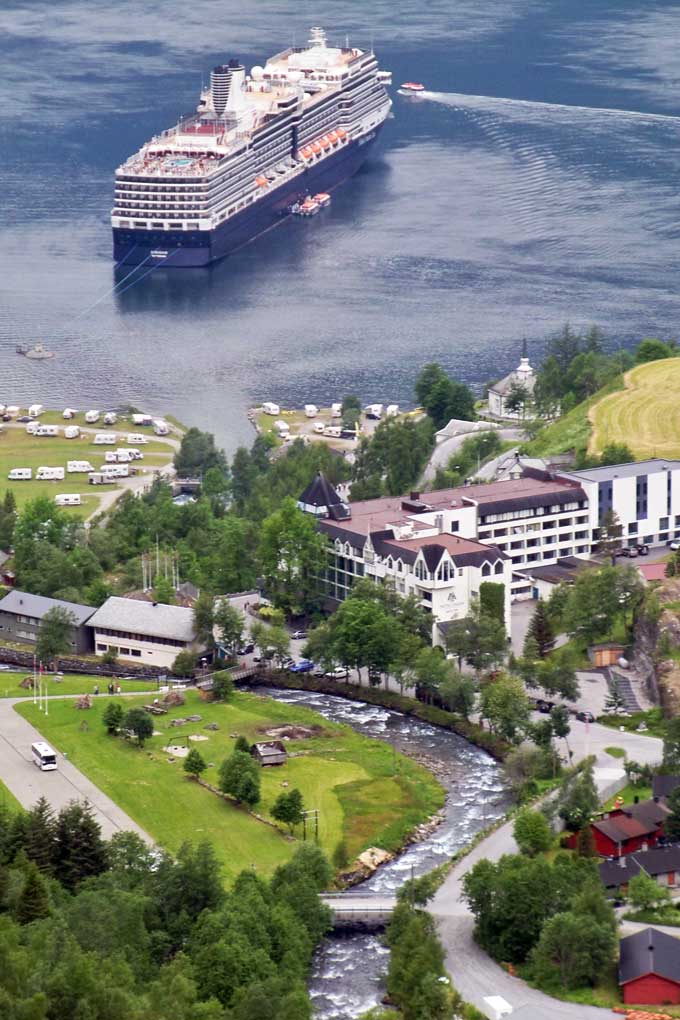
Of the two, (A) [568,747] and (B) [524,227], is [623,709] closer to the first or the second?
(A) [568,747]

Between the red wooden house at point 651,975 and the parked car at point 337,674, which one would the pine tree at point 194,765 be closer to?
the parked car at point 337,674

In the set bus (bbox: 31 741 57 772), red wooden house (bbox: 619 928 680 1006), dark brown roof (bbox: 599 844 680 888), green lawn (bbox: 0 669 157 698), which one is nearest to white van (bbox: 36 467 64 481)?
green lawn (bbox: 0 669 157 698)

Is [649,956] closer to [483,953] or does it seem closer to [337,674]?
[483,953]

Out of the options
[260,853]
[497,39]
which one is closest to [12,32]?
[497,39]

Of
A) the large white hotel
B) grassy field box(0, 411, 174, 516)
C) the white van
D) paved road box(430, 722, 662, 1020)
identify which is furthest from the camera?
the white van

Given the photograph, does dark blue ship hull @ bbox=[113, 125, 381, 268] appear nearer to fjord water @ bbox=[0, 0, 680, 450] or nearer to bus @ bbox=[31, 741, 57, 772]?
→ fjord water @ bbox=[0, 0, 680, 450]

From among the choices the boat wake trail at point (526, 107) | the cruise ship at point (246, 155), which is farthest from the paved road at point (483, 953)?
the boat wake trail at point (526, 107)

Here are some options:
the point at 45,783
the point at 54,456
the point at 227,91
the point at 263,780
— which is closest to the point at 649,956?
the point at 263,780
